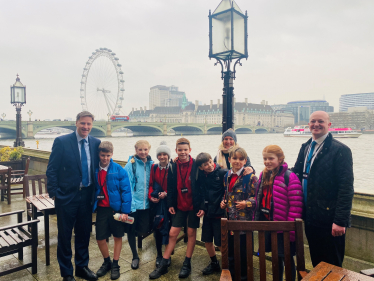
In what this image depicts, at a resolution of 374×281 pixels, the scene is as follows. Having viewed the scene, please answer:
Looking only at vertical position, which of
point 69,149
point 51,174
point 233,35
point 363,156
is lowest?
point 363,156

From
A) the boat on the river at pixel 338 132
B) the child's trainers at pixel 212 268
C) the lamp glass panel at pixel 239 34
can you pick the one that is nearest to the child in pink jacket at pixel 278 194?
the child's trainers at pixel 212 268

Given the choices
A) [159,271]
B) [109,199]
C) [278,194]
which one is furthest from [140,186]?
[278,194]

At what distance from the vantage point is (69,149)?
8.83 feet

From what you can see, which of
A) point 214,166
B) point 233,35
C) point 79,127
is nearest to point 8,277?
point 79,127

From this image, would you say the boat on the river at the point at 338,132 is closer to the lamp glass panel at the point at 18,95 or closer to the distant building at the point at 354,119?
the distant building at the point at 354,119

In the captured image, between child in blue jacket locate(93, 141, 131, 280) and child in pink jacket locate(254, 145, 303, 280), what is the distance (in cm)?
129

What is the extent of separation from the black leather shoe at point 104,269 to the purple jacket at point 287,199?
173cm

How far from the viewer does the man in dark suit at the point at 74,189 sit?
104 inches

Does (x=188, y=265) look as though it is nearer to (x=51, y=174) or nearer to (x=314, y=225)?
(x=314, y=225)

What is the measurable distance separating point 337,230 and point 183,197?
1413mm

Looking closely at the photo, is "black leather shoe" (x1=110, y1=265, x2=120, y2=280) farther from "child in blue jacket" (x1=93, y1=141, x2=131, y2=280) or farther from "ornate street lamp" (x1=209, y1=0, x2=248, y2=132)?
"ornate street lamp" (x1=209, y1=0, x2=248, y2=132)

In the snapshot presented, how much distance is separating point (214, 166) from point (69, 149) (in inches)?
54.6

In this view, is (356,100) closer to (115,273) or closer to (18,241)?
(115,273)

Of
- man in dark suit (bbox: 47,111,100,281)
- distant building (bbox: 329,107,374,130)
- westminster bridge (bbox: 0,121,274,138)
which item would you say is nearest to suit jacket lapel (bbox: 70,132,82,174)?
man in dark suit (bbox: 47,111,100,281)
